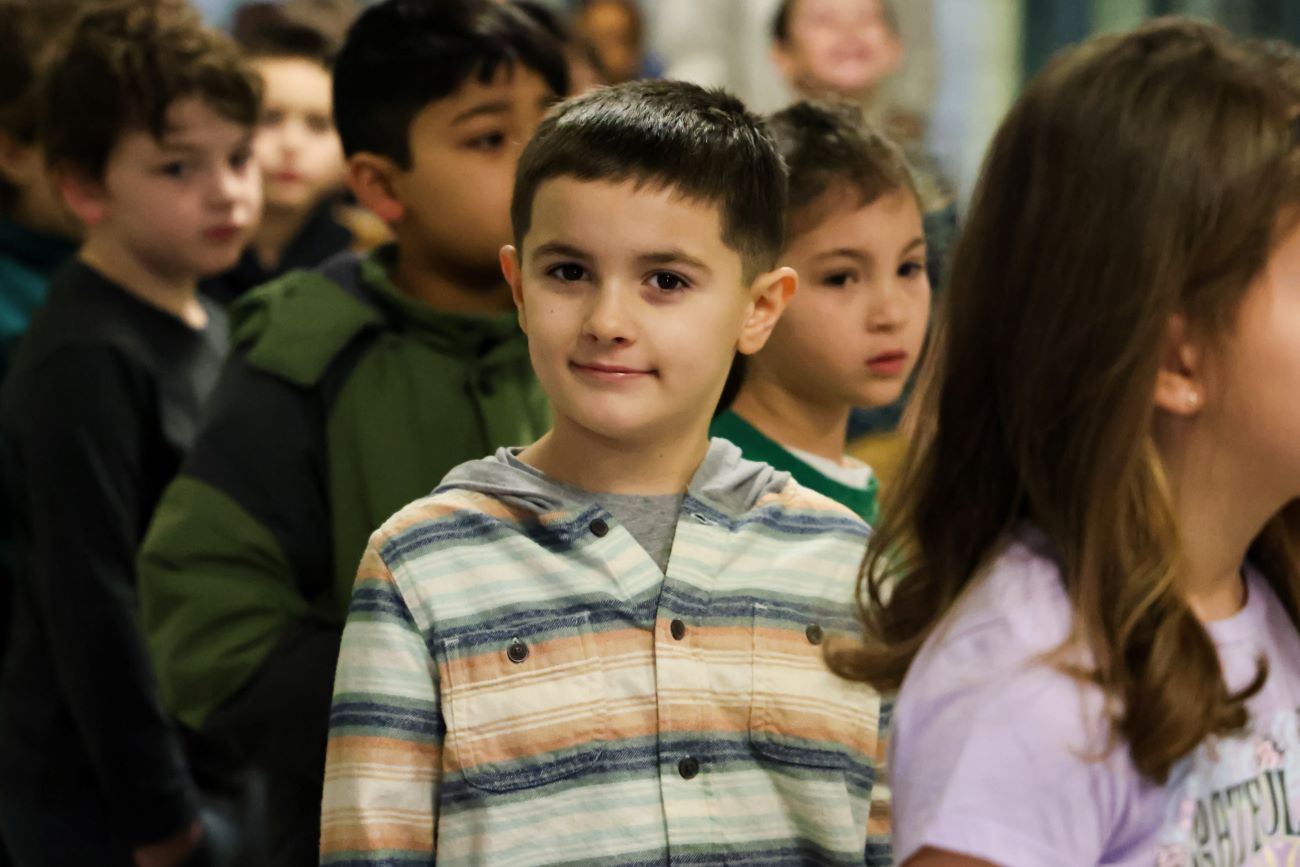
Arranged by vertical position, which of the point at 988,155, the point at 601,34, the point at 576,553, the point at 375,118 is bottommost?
the point at 601,34

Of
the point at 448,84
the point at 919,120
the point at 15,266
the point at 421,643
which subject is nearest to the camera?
the point at 421,643

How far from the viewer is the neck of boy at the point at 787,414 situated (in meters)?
1.84

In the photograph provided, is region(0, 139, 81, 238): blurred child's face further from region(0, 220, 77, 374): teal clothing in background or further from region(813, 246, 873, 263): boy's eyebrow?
region(813, 246, 873, 263): boy's eyebrow

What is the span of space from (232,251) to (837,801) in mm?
1537

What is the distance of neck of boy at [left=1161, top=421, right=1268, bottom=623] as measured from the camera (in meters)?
1.27

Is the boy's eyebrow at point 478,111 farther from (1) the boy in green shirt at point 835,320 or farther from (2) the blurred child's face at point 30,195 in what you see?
(2) the blurred child's face at point 30,195

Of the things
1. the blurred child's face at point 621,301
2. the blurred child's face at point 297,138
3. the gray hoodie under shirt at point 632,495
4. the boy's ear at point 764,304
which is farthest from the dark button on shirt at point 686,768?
the blurred child's face at point 297,138

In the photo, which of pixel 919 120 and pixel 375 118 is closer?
pixel 375 118

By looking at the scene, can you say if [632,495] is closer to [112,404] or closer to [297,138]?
[112,404]

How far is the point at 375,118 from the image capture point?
211cm

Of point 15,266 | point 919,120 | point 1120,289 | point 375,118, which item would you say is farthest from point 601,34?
point 1120,289

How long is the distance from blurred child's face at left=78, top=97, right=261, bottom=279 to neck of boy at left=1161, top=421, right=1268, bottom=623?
1.74 m

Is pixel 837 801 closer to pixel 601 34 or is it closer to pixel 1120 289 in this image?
pixel 1120 289

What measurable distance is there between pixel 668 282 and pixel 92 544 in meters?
1.25
